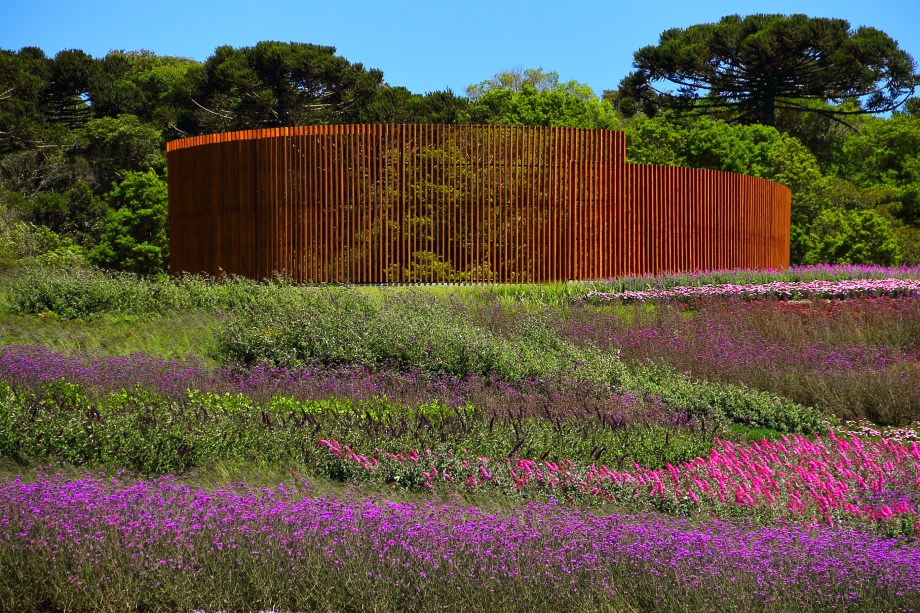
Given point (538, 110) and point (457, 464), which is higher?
point (538, 110)

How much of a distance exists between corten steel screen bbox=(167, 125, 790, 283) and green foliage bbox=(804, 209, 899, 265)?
15.4 m

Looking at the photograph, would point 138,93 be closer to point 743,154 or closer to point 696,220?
point 743,154

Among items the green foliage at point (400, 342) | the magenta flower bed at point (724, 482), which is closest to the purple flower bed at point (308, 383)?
the green foliage at point (400, 342)

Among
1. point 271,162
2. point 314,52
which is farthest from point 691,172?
point 314,52

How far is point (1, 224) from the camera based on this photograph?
94.5 ft

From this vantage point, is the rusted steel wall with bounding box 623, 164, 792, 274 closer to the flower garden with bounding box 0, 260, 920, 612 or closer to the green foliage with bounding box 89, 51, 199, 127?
the flower garden with bounding box 0, 260, 920, 612

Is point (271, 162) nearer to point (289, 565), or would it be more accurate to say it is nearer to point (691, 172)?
point (691, 172)

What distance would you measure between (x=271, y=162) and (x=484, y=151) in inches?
144

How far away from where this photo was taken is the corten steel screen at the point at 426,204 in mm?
16766

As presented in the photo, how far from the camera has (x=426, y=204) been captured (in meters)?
16.8

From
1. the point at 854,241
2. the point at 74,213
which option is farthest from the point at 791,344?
the point at 74,213

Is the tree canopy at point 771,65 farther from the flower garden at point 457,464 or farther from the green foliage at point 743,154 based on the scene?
the flower garden at point 457,464

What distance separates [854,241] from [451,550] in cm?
3001

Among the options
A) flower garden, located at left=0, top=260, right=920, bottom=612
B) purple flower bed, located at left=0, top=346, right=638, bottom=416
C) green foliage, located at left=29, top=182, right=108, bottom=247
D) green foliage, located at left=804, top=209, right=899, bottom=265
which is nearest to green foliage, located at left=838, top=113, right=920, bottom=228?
green foliage, located at left=804, top=209, right=899, bottom=265
